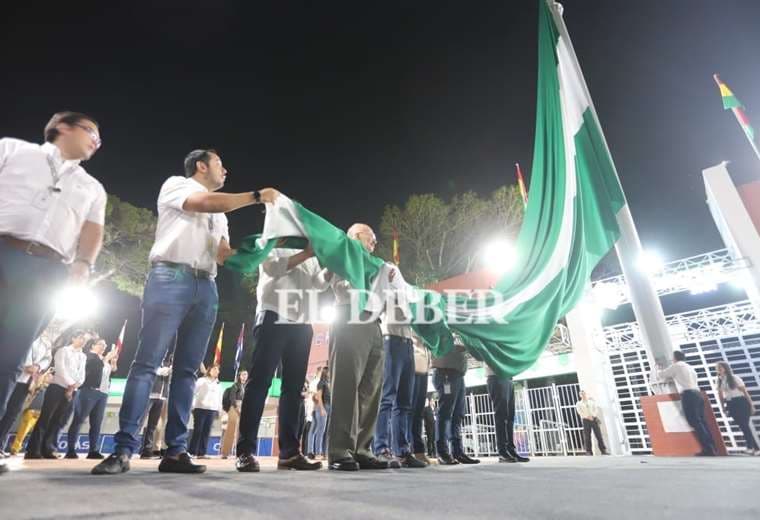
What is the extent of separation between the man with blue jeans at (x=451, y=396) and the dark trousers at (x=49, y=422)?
15.2 ft

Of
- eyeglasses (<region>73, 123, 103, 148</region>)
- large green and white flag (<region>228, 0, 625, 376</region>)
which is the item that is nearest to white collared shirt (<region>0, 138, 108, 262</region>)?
eyeglasses (<region>73, 123, 103, 148</region>)

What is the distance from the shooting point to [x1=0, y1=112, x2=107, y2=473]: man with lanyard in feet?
5.82

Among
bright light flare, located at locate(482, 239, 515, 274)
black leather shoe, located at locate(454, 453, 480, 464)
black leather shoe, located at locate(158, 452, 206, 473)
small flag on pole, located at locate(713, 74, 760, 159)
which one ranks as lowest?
black leather shoe, located at locate(454, 453, 480, 464)

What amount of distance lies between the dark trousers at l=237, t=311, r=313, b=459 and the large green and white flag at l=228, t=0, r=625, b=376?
1.66ft

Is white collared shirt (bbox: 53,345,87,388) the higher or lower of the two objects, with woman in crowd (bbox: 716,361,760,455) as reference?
higher

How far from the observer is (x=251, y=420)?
2715mm

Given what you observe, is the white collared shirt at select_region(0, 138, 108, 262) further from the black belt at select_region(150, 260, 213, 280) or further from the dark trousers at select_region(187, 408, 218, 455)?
the dark trousers at select_region(187, 408, 218, 455)

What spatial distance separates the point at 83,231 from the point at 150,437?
5.25 m

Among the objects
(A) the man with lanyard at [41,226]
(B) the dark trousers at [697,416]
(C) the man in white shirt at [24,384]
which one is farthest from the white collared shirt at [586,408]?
(A) the man with lanyard at [41,226]

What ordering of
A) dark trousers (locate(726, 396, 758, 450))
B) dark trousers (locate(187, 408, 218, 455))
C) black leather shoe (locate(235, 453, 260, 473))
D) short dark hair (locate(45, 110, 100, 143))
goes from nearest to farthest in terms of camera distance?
short dark hair (locate(45, 110, 100, 143)) < black leather shoe (locate(235, 453, 260, 473)) < dark trousers (locate(187, 408, 218, 455)) < dark trousers (locate(726, 396, 758, 450))

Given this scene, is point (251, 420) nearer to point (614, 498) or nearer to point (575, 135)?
point (614, 498)

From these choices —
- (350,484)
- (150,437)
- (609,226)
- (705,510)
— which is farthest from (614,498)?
(150,437)

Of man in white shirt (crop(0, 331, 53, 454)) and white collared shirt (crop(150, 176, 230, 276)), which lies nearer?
white collared shirt (crop(150, 176, 230, 276))

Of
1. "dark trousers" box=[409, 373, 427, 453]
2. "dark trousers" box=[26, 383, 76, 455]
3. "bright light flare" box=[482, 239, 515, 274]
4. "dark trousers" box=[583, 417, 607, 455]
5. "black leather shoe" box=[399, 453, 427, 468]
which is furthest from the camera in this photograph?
"bright light flare" box=[482, 239, 515, 274]
